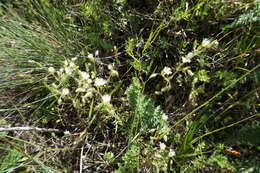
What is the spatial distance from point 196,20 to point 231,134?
2.20 ft

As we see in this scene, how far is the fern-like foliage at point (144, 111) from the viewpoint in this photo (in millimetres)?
1274

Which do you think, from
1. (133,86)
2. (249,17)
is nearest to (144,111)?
(133,86)

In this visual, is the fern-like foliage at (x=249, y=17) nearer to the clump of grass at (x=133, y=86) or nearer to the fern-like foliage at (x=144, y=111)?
the clump of grass at (x=133, y=86)

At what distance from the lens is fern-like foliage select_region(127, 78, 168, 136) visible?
1274 mm

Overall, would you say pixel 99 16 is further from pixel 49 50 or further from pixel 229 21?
pixel 229 21

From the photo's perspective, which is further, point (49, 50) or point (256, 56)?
point (49, 50)

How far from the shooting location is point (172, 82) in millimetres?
1417

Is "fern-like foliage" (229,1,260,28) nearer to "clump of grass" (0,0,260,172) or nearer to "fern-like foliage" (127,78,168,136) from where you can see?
"clump of grass" (0,0,260,172)

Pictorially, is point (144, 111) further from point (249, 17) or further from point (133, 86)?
point (249, 17)

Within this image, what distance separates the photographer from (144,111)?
4.22ft

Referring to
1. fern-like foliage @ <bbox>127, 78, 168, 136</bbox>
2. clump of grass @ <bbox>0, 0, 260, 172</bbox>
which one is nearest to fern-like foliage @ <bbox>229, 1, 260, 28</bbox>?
clump of grass @ <bbox>0, 0, 260, 172</bbox>

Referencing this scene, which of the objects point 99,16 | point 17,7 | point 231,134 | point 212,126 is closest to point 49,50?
point 99,16

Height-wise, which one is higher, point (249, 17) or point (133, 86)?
Answer: point (249, 17)

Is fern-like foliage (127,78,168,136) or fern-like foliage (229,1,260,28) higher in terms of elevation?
fern-like foliage (229,1,260,28)
